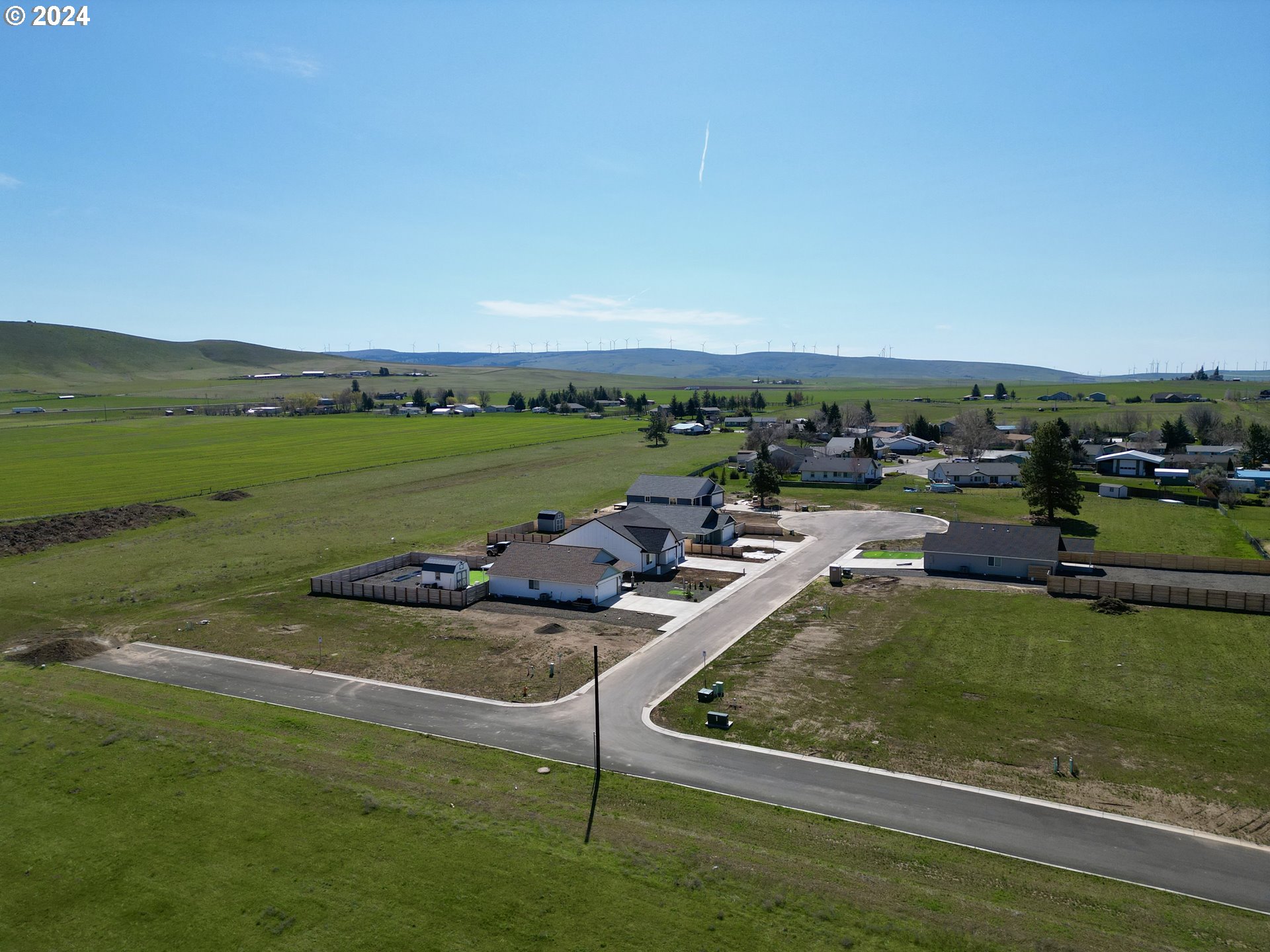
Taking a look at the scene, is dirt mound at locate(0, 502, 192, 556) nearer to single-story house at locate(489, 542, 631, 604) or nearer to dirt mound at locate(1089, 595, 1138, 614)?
single-story house at locate(489, 542, 631, 604)

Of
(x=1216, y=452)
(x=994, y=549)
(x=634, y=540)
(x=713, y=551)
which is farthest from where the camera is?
(x=1216, y=452)

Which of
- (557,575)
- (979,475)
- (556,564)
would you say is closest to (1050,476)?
(979,475)

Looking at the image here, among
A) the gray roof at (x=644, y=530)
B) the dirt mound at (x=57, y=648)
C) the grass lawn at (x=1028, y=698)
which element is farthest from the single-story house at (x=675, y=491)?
the dirt mound at (x=57, y=648)

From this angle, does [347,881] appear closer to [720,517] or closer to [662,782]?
[662,782]

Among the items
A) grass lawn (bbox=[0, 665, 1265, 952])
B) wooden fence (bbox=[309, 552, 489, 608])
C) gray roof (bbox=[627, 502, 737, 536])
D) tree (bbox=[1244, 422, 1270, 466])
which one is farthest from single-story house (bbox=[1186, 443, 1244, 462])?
grass lawn (bbox=[0, 665, 1265, 952])

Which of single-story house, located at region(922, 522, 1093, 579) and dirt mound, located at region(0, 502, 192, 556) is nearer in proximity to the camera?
single-story house, located at region(922, 522, 1093, 579)

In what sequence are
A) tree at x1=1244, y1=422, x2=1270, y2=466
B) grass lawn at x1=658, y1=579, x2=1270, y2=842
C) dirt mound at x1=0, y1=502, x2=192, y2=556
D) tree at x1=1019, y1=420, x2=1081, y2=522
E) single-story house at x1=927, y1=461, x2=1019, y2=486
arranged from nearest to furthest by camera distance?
1. grass lawn at x1=658, y1=579, x2=1270, y2=842
2. dirt mound at x1=0, y1=502, x2=192, y2=556
3. tree at x1=1019, y1=420, x2=1081, y2=522
4. single-story house at x1=927, y1=461, x2=1019, y2=486
5. tree at x1=1244, y1=422, x2=1270, y2=466

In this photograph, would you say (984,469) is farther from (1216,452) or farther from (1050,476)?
(1216,452)

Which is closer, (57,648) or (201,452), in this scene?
(57,648)
